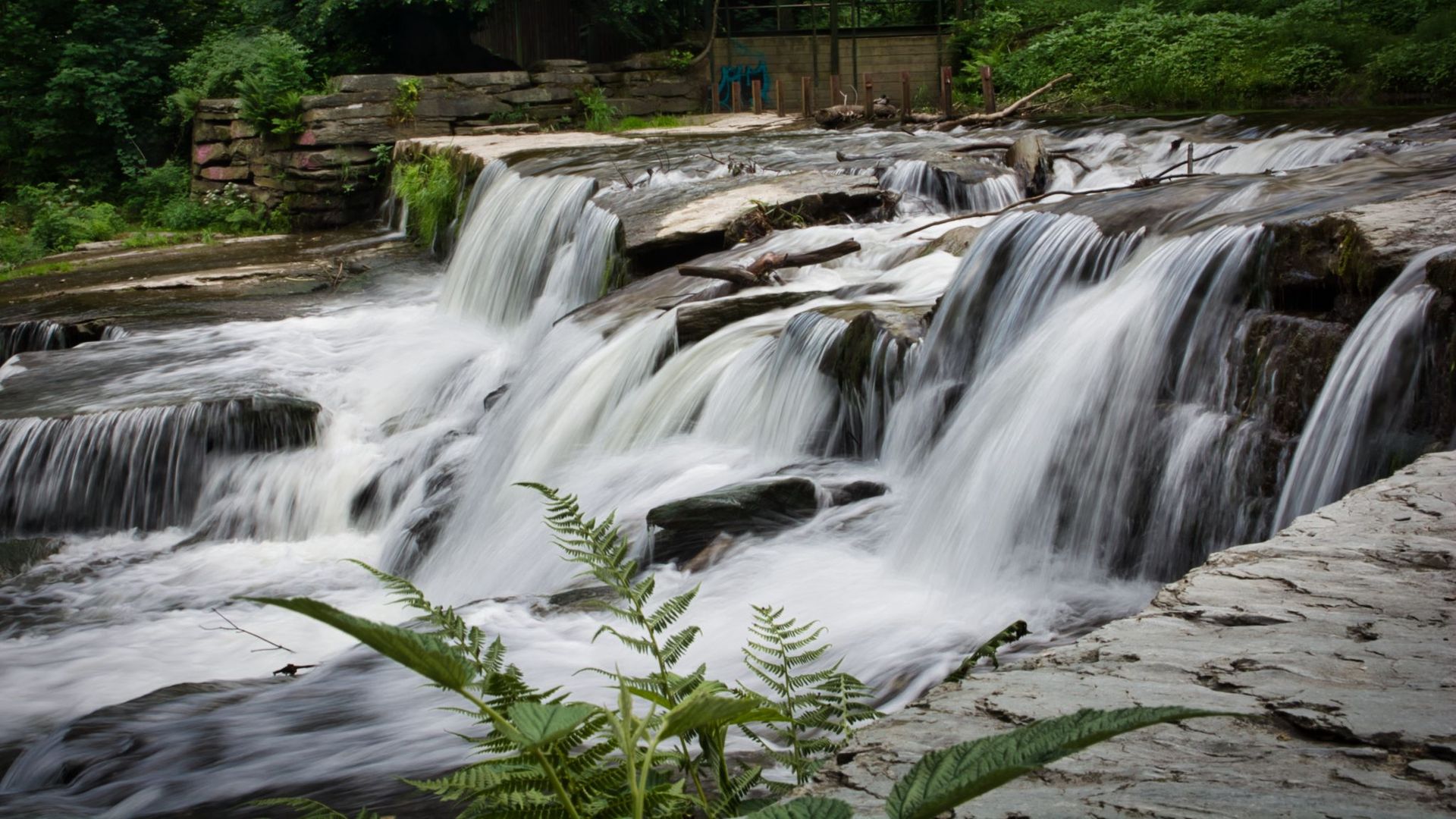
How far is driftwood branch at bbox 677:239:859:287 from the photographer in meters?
8.54

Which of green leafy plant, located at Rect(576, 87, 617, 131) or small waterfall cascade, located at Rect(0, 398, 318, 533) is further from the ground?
green leafy plant, located at Rect(576, 87, 617, 131)

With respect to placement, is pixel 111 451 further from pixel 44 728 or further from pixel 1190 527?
pixel 1190 527

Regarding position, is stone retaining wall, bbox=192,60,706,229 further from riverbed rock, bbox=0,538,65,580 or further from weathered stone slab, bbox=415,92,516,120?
riverbed rock, bbox=0,538,65,580

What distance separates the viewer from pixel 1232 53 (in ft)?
56.9

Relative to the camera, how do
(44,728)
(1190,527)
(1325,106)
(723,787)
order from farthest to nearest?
(1325,106)
(44,728)
(1190,527)
(723,787)

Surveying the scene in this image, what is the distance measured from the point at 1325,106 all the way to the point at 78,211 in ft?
55.0

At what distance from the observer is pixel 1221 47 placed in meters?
17.7

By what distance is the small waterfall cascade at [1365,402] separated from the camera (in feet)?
13.4

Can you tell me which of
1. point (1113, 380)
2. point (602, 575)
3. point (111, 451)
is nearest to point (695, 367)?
point (1113, 380)

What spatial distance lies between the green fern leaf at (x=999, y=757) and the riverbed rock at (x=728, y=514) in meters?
4.25

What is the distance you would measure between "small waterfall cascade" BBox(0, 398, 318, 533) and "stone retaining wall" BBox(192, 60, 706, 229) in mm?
9511

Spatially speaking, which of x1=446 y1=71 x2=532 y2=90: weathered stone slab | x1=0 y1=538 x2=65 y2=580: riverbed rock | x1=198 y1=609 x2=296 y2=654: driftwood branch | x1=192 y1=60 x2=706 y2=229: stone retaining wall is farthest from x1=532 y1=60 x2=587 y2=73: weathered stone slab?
x1=198 y1=609 x2=296 y2=654: driftwood branch

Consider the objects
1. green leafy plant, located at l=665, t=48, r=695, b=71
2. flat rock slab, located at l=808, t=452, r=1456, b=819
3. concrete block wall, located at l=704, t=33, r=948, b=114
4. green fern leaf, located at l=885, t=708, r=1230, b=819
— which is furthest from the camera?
concrete block wall, located at l=704, t=33, r=948, b=114

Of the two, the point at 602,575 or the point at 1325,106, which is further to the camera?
the point at 1325,106
